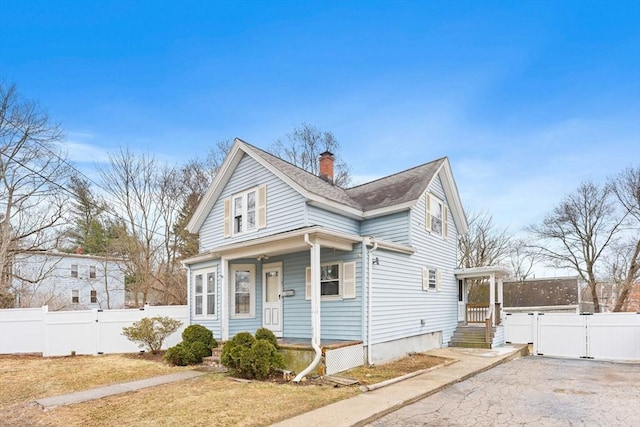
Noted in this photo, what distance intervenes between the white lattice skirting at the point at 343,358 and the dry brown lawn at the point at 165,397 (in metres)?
0.25

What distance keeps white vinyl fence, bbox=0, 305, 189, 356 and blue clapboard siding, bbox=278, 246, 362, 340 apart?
6545 mm

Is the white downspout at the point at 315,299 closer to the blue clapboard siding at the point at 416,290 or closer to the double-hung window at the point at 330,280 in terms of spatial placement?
the double-hung window at the point at 330,280

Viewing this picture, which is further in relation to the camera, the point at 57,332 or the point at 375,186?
the point at 375,186

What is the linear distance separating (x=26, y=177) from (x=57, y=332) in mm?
7599

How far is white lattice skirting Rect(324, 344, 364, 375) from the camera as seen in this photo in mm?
9109

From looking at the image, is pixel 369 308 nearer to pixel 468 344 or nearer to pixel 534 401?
pixel 534 401

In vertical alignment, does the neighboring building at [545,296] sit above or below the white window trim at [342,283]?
below

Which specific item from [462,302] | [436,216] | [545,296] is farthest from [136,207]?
[545,296]

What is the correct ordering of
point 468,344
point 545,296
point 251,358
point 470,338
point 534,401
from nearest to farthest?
point 534,401
point 251,358
point 468,344
point 470,338
point 545,296

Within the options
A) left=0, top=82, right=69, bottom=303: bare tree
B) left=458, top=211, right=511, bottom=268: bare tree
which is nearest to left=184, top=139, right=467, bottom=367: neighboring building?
left=0, top=82, right=69, bottom=303: bare tree

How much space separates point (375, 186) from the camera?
15695 mm

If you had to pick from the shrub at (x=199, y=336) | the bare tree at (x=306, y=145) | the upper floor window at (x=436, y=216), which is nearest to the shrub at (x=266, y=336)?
the shrub at (x=199, y=336)

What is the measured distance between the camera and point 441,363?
1079 cm

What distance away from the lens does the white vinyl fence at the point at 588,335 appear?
1208cm
